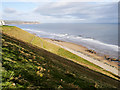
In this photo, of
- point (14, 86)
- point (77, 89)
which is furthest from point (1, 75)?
point (77, 89)

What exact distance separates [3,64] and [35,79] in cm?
415

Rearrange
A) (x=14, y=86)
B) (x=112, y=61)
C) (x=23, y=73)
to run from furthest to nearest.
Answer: (x=112, y=61), (x=23, y=73), (x=14, y=86)

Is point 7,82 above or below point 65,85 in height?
above

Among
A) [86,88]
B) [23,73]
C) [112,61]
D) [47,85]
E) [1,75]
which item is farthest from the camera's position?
[112,61]

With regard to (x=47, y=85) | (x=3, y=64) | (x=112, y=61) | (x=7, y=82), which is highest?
(x=3, y=64)

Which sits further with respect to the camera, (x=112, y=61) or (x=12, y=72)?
(x=112, y=61)

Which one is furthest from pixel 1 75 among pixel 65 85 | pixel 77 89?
pixel 77 89

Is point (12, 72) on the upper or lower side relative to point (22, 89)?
upper

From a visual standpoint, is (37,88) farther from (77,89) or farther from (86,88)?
(86,88)

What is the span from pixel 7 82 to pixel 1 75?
1.18 meters

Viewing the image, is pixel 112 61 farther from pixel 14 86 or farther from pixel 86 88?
pixel 14 86

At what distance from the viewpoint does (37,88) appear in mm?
8188

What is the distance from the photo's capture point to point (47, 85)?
9.01 m

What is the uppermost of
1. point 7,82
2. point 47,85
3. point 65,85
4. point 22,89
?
point 7,82
